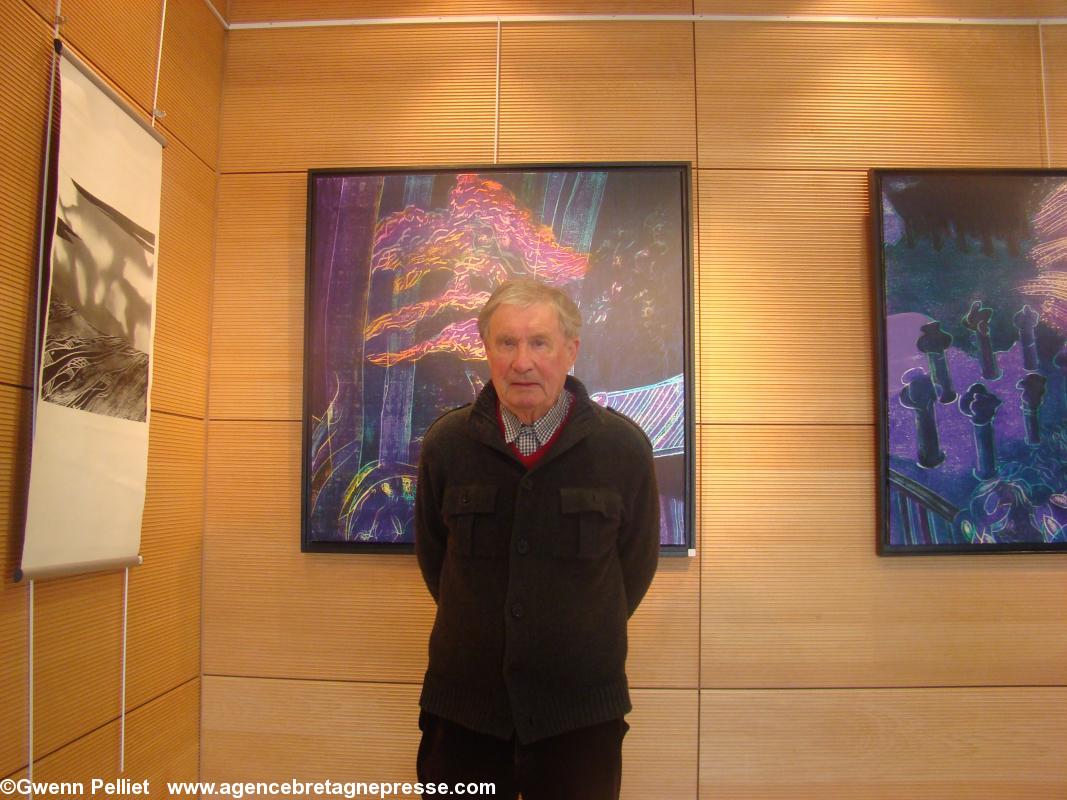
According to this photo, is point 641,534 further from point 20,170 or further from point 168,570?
point 20,170

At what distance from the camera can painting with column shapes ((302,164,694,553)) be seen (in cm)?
231

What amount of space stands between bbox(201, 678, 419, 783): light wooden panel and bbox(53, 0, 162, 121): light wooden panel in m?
1.75

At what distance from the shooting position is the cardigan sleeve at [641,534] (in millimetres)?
1729

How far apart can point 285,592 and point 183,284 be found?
41.2 inches

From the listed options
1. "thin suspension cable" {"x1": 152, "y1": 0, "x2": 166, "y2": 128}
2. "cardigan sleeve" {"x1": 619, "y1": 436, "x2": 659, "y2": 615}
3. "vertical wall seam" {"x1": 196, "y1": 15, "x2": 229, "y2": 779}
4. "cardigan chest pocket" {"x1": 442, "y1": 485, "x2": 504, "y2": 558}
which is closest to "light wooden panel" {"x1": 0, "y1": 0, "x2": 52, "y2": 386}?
"thin suspension cable" {"x1": 152, "y1": 0, "x2": 166, "y2": 128}

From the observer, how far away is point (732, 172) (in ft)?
7.93

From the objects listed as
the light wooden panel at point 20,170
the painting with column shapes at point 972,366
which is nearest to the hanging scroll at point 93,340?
the light wooden panel at point 20,170

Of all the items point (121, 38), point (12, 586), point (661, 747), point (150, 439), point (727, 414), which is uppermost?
point (121, 38)

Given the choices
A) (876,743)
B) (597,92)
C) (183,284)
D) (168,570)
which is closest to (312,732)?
(168,570)

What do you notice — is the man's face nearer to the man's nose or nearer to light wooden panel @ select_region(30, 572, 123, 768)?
the man's nose

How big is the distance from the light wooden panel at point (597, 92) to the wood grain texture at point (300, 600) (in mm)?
1306

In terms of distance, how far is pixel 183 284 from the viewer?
2.26 meters

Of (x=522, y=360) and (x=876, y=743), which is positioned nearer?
(x=522, y=360)

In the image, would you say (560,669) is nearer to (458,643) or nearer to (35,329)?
(458,643)
